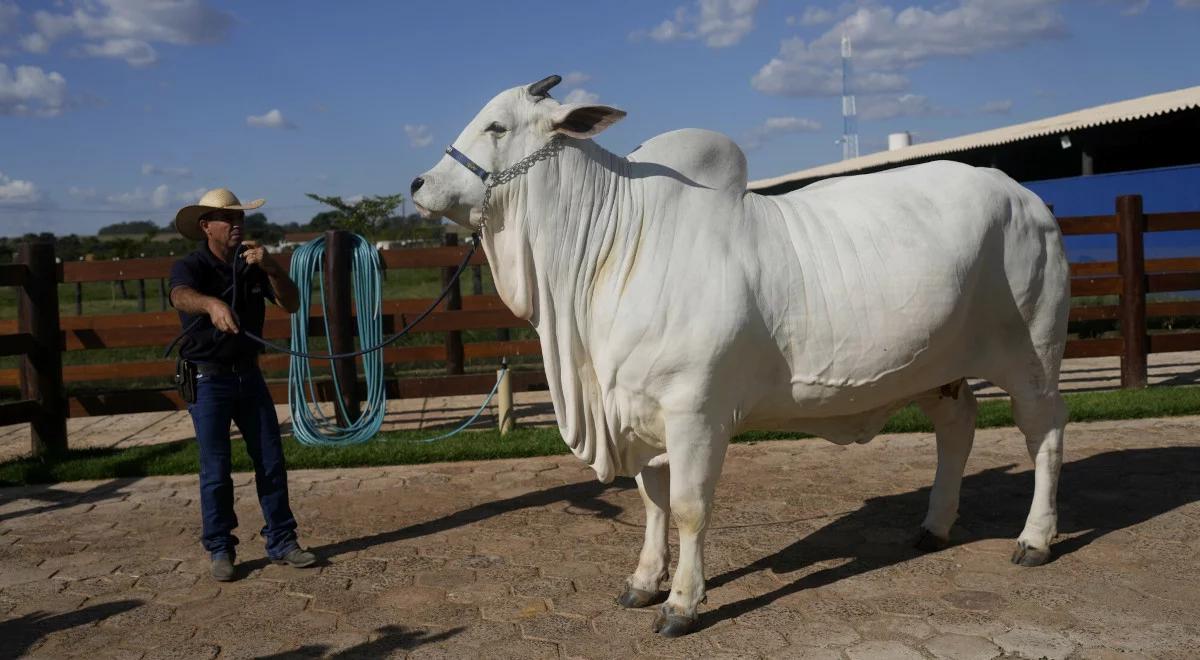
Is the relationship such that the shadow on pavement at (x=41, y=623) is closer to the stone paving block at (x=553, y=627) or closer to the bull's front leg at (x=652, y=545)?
the stone paving block at (x=553, y=627)

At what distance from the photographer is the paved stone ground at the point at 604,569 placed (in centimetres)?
387

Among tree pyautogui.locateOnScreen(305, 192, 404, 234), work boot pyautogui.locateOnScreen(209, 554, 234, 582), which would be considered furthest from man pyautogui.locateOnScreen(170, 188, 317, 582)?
tree pyautogui.locateOnScreen(305, 192, 404, 234)

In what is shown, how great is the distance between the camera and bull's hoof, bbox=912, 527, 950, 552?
4777 millimetres

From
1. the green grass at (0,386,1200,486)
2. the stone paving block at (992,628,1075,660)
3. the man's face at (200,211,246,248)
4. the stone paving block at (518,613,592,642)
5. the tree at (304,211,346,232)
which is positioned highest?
the tree at (304,211,346,232)

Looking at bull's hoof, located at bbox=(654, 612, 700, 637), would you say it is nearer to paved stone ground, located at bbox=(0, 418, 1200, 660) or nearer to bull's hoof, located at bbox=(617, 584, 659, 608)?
paved stone ground, located at bbox=(0, 418, 1200, 660)

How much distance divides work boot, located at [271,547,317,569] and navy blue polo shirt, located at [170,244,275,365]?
979 mm

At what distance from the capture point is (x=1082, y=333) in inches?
456

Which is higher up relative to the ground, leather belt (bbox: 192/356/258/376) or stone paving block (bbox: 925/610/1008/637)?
leather belt (bbox: 192/356/258/376)

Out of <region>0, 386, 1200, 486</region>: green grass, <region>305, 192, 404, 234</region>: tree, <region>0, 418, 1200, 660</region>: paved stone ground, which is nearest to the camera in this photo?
<region>0, 418, 1200, 660</region>: paved stone ground

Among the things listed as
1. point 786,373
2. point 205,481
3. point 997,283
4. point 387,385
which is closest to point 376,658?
point 205,481

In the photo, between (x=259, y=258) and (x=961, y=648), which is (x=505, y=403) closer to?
(x=259, y=258)

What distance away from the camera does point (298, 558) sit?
16.2ft

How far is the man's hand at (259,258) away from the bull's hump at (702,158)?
6.14ft

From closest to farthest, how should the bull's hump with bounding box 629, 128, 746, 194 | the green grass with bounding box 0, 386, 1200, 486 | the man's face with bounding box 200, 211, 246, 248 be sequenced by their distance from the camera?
the bull's hump with bounding box 629, 128, 746, 194, the man's face with bounding box 200, 211, 246, 248, the green grass with bounding box 0, 386, 1200, 486
